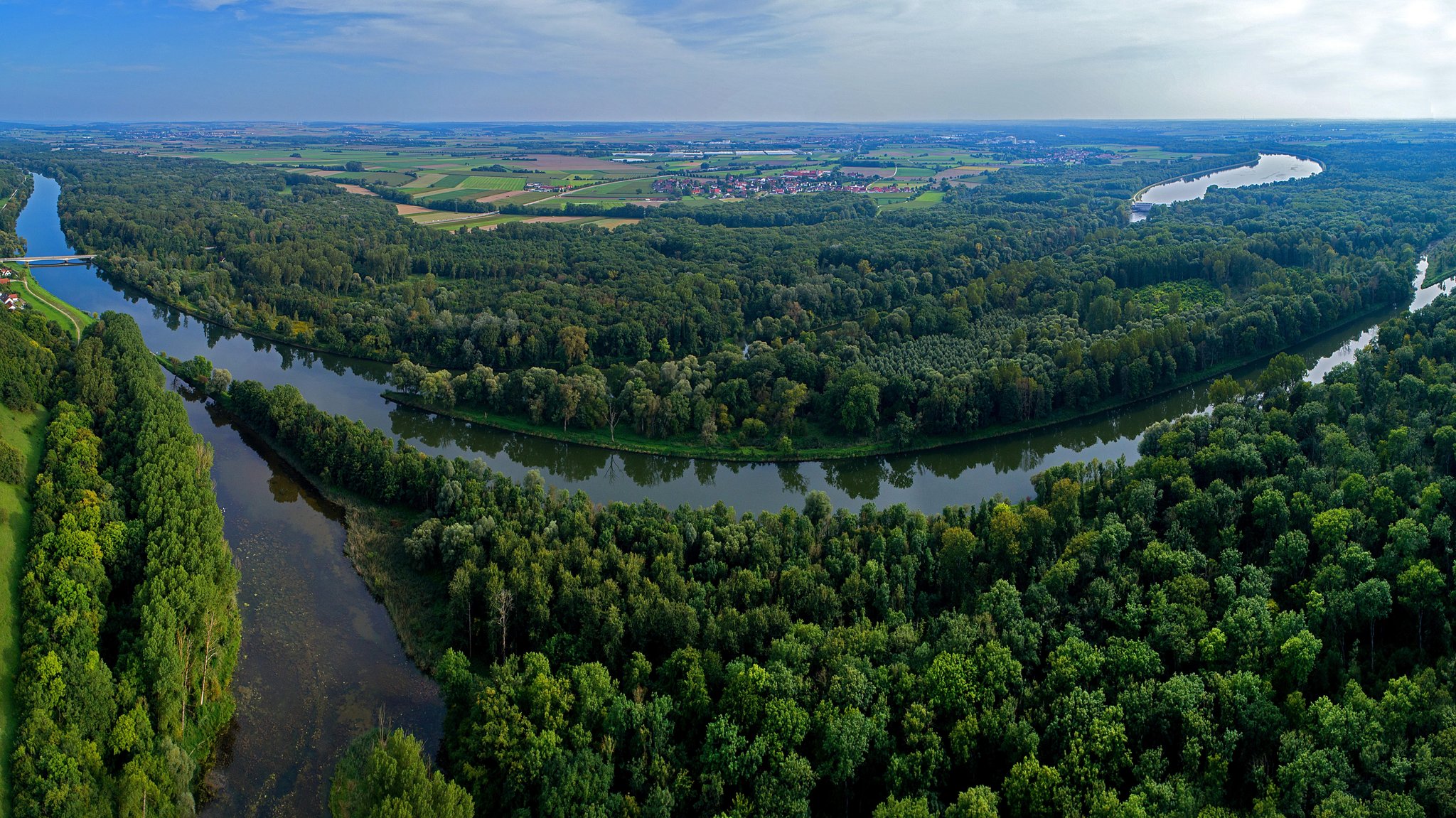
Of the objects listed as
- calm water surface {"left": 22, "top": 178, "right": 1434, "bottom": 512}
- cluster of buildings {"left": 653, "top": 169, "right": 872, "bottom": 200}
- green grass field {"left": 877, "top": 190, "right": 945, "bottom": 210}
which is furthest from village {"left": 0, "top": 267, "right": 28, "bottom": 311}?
green grass field {"left": 877, "top": 190, "right": 945, "bottom": 210}

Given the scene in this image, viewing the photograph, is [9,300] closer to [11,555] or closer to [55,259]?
[55,259]

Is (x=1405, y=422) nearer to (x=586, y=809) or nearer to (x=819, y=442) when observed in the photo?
(x=819, y=442)

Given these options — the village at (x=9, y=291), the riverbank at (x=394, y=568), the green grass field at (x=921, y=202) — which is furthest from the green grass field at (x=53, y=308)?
the green grass field at (x=921, y=202)

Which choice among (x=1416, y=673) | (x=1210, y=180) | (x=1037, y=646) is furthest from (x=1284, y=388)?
(x=1210, y=180)

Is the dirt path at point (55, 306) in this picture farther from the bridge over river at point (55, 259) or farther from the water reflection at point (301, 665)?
the water reflection at point (301, 665)

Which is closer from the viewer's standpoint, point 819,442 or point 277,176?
point 819,442

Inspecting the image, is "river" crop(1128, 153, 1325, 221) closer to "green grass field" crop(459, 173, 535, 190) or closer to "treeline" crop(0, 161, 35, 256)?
"green grass field" crop(459, 173, 535, 190)
